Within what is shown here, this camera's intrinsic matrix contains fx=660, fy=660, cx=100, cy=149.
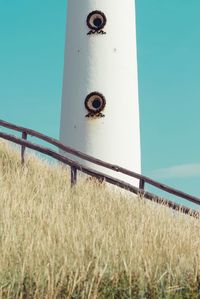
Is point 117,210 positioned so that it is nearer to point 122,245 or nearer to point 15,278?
point 122,245

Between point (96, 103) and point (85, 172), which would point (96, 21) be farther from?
point (85, 172)

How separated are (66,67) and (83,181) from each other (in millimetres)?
6248

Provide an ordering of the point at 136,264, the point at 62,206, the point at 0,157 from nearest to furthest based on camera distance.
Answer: the point at 136,264, the point at 62,206, the point at 0,157

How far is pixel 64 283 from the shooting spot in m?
5.29

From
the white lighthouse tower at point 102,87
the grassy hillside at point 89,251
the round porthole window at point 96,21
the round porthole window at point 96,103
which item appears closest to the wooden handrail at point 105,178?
the grassy hillside at point 89,251

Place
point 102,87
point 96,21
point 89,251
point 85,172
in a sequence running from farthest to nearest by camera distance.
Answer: point 96,21, point 102,87, point 85,172, point 89,251

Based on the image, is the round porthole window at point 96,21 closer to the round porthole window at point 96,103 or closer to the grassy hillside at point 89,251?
the round porthole window at point 96,103

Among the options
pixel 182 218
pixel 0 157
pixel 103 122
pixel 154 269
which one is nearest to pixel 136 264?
pixel 154 269

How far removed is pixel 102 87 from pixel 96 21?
1.94 meters

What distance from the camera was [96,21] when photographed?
17953 mm

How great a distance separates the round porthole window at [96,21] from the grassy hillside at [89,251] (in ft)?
26.8

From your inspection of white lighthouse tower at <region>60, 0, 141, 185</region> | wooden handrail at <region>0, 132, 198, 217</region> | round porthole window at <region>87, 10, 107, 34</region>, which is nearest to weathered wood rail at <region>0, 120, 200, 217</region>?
wooden handrail at <region>0, 132, 198, 217</region>

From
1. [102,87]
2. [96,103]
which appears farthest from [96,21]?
[96,103]

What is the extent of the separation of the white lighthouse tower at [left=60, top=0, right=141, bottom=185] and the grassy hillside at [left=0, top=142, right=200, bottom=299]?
656 centimetres
